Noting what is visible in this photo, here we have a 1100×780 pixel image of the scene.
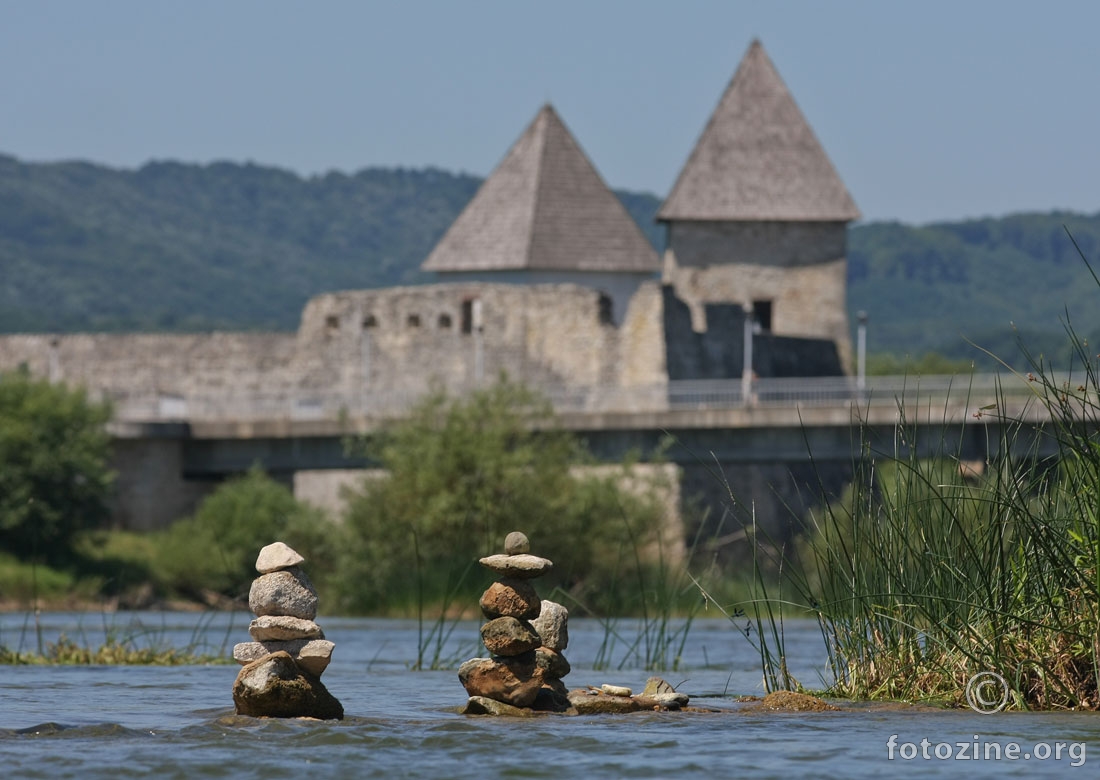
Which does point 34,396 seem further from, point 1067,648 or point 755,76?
point 1067,648

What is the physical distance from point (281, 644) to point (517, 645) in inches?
46.7

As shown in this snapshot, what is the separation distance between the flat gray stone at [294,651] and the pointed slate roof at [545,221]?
36.8 metres

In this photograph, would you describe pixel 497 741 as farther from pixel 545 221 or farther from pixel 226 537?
pixel 545 221

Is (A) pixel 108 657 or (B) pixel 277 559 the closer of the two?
(B) pixel 277 559

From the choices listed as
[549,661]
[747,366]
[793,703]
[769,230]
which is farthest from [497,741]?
[769,230]

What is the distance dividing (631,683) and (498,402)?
767 inches

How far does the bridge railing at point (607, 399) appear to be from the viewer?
36188mm

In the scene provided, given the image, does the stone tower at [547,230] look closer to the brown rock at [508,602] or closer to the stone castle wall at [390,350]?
the stone castle wall at [390,350]

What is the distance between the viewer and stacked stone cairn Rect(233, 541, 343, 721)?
379 inches

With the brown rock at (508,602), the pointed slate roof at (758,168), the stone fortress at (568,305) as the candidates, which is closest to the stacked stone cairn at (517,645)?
the brown rock at (508,602)

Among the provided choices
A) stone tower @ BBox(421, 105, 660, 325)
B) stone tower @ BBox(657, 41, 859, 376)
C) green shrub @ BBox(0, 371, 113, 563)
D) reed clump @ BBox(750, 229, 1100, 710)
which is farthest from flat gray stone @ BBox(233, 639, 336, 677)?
stone tower @ BBox(657, 41, 859, 376)

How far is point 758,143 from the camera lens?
52188 millimetres

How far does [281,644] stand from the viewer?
970 centimetres

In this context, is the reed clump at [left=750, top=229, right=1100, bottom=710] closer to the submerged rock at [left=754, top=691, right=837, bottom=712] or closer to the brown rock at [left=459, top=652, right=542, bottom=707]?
the submerged rock at [left=754, top=691, right=837, bottom=712]
